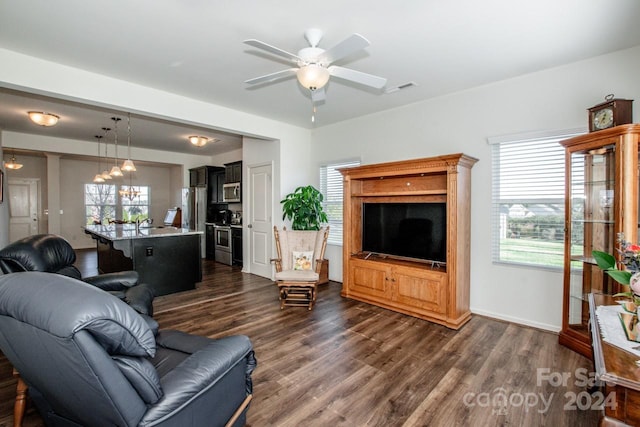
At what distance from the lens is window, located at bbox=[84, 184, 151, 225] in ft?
30.3

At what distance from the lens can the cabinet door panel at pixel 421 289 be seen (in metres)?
3.41

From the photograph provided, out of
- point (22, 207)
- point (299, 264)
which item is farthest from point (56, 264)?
point (22, 207)

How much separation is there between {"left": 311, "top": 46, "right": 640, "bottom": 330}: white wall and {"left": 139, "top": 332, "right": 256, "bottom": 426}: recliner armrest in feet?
10.2

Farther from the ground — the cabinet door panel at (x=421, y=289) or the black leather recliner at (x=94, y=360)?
the black leather recliner at (x=94, y=360)

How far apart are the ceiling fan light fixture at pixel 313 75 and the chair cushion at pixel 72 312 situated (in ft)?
6.22

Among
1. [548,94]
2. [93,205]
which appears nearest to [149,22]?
[548,94]

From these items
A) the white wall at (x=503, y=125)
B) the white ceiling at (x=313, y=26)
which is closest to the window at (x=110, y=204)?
the white ceiling at (x=313, y=26)

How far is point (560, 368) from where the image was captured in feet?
8.17

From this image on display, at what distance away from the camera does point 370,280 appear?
13.4 feet

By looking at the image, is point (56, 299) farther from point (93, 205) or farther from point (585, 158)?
point (93, 205)

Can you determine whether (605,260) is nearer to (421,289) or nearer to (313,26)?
(421,289)

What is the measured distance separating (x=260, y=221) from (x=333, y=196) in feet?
5.03

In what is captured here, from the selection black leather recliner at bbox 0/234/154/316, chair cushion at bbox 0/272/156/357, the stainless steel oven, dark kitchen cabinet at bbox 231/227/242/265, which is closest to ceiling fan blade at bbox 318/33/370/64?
chair cushion at bbox 0/272/156/357

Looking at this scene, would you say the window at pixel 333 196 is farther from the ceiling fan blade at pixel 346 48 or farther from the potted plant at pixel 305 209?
the ceiling fan blade at pixel 346 48
